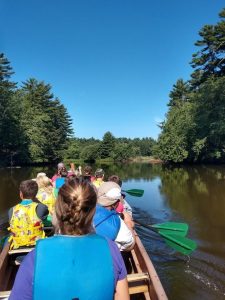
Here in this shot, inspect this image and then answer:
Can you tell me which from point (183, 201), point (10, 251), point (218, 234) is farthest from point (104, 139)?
point (10, 251)

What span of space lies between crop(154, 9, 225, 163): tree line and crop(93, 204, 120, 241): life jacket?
95.4 feet

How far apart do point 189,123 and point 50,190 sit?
33.8 m

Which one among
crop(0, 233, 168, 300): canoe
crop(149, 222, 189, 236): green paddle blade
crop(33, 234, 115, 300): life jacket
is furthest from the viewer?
crop(149, 222, 189, 236): green paddle blade

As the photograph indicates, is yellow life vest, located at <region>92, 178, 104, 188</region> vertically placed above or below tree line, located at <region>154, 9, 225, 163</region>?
below

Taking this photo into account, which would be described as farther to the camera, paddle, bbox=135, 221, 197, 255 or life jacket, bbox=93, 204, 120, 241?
paddle, bbox=135, 221, 197, 255

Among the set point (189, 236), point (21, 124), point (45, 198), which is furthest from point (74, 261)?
point (21, 124)

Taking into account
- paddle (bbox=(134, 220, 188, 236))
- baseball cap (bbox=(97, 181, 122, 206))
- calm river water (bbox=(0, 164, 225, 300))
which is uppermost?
baseball cap (bbox=(97, 181, 122, 206))

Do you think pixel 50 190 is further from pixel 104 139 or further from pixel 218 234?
pixel 104 139

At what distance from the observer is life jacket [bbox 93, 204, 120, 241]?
304 cm

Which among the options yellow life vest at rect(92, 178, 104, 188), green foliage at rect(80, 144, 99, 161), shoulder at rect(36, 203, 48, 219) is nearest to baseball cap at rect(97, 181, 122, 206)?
shoulder at rect(36, 203, 48, 219)

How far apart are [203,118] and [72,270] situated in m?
34.0

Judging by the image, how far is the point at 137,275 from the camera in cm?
369

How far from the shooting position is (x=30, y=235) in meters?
3.92

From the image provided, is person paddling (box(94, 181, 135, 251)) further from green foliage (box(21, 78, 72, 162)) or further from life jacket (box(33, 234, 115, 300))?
green foliage (box(21, 78, 72, 162))
